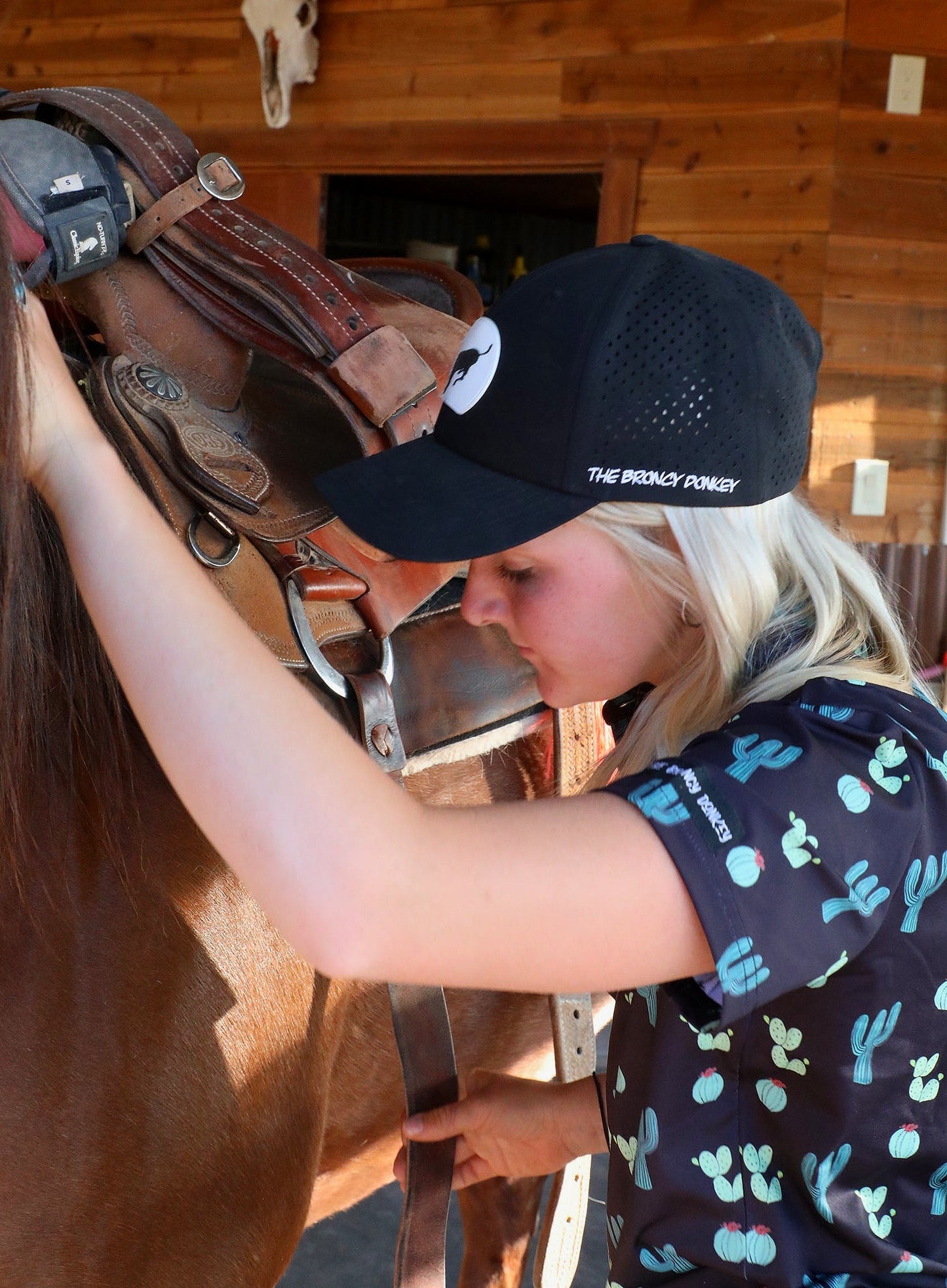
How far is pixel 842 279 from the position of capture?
3406mm

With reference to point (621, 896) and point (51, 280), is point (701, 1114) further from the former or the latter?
point (51, 280)

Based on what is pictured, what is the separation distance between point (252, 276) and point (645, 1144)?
30.7 inches

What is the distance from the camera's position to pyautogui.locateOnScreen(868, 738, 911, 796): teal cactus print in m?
0.66

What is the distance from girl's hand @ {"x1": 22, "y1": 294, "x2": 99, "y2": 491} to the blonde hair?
0.98 feet

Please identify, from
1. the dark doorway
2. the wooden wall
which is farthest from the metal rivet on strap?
the dark doorway

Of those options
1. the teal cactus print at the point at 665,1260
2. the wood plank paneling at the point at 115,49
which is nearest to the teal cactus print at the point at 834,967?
the teal cactus print at the point at 665,1260

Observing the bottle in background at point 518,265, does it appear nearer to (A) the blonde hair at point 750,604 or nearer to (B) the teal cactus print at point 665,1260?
(A) the blonde hair at point 750,604

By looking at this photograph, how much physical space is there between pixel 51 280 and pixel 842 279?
9.65ft

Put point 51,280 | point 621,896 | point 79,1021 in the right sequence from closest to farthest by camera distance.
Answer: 1. point 621,896
2. point 79,1021
3. point 51,280

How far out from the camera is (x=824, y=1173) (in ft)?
2.32

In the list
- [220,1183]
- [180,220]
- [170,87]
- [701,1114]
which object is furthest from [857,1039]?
[170,87]

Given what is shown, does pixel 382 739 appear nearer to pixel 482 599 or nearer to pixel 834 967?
pixel 482 599

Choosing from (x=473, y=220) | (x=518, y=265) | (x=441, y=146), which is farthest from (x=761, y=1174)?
(x=473, y=220)

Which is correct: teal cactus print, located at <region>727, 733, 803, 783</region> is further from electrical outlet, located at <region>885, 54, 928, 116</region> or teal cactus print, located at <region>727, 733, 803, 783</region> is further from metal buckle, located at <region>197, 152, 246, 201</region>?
electrical outlet, located at <region>885, 54, 928, 116</region>
